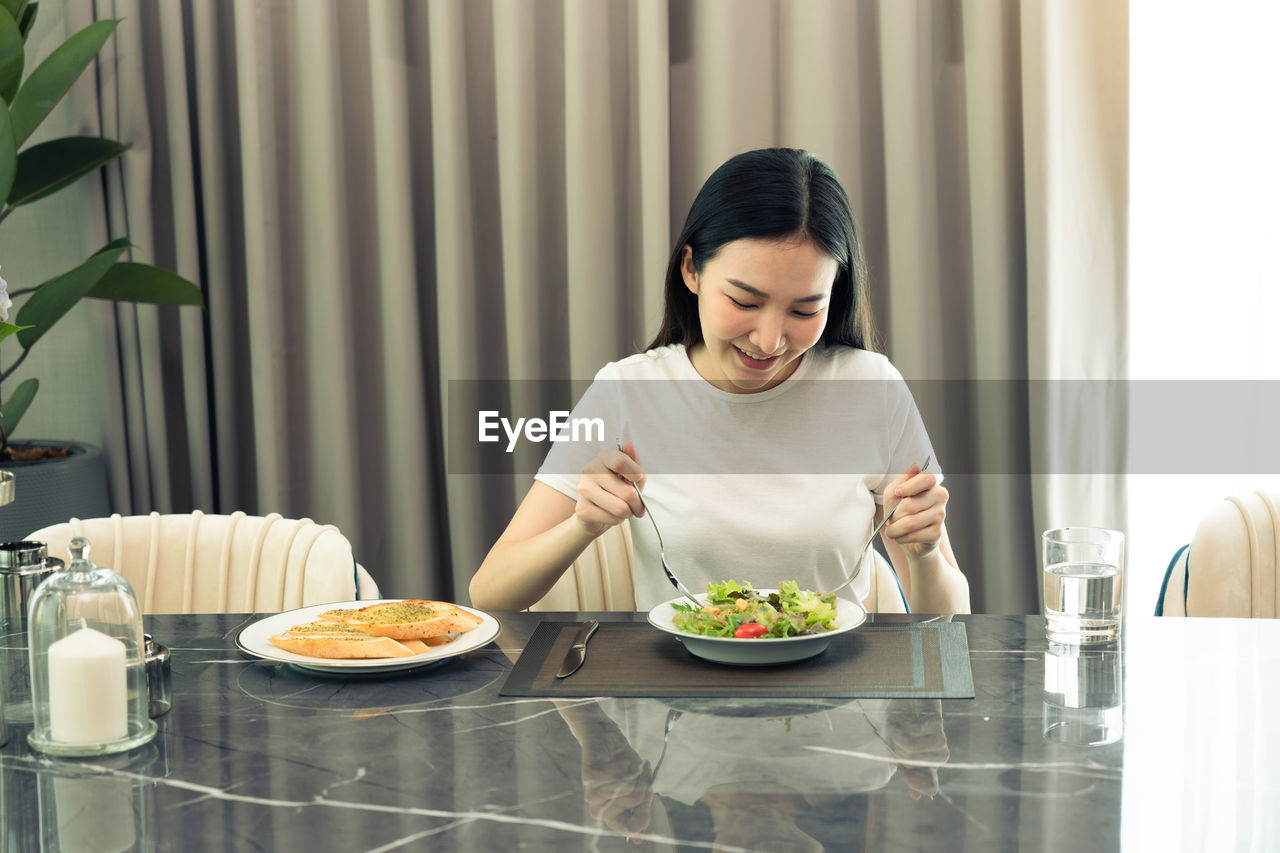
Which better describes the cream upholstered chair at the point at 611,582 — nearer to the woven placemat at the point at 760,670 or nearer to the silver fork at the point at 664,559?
the silver fork at the point at 664,559

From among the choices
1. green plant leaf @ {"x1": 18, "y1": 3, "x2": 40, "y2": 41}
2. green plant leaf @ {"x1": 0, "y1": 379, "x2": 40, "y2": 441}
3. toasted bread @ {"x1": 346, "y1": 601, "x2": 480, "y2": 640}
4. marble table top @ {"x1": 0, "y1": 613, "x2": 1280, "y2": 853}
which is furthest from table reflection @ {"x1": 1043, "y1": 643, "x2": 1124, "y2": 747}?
green plant leaf @ {"x1": 18, "y1": 3, "x2": 40, "y2": 41}

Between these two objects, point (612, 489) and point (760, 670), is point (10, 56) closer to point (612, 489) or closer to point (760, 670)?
point (612, 489)

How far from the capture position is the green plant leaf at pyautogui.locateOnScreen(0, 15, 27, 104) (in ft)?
7.41

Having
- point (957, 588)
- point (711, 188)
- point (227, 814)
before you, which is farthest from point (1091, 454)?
point (227, 814)

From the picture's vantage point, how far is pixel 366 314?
2.69m

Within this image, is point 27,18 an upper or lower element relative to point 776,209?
upper

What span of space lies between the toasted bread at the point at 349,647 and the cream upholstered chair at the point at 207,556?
16.8 inches

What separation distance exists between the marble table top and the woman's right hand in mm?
228

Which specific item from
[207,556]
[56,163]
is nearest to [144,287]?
[56,163]

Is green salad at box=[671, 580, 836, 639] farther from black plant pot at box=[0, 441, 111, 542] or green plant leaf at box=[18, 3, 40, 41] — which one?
green plant leaf at box=[18, 3, 40, 41]

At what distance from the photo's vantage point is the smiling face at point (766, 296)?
1.47 m

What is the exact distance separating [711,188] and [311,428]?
1.48m

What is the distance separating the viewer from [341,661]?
1114mm

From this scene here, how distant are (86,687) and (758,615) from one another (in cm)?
61
